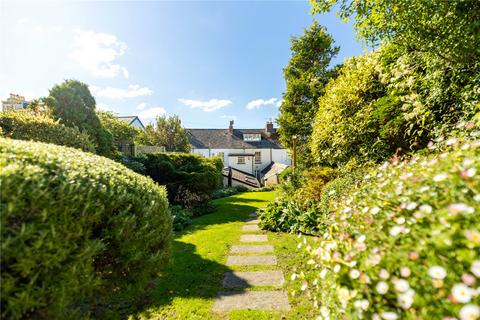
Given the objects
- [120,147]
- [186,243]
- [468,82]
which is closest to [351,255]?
[468,82]

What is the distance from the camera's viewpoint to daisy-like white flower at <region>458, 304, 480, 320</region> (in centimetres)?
138

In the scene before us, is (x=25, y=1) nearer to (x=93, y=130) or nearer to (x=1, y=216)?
(x=1, y=216)

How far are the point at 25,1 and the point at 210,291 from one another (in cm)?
558

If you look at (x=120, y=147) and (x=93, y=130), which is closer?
(x=93, y=130)

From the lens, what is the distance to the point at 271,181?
3569 centimetres

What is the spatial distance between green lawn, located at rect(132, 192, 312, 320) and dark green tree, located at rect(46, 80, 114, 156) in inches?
193

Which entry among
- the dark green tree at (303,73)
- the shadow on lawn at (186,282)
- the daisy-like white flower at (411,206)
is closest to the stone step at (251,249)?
the shadow on lawn at (186,282)

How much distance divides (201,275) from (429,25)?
6235mm

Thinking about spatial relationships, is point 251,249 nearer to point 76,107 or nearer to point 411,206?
point 411,206

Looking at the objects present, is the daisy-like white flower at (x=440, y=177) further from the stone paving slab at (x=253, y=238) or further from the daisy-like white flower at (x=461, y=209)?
the stone paving slab at (x=253, y=238)

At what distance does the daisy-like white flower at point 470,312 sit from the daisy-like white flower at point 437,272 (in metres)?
0.16

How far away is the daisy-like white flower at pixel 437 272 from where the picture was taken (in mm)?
1506

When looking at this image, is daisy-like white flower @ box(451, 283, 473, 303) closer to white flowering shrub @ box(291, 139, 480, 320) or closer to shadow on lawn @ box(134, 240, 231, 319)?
white flowering shrub @ box(291, 139, 480, 320)

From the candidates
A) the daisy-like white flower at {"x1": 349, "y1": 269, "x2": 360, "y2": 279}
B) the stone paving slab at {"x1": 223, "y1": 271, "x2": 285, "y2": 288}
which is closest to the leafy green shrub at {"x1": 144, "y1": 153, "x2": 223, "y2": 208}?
the stone paving slab at {"x1": 223, "y1": 271, "x2": 285, "y2": 288}
